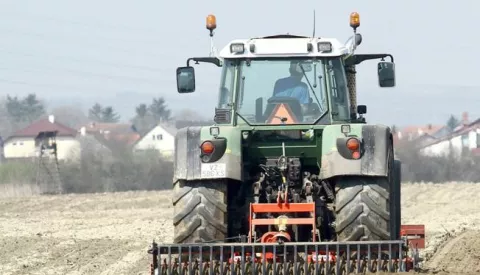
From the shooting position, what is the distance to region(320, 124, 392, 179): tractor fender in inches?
384

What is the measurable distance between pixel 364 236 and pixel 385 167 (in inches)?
25.1

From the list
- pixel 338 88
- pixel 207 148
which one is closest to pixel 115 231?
pixel 338 88

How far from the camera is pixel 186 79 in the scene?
11398 mm

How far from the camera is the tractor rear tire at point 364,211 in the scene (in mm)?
9734

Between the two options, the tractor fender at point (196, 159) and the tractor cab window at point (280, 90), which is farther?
the tractor cab window at point (280, 90)

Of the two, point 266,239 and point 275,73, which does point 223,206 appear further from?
point 275,73

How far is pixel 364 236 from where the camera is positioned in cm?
975

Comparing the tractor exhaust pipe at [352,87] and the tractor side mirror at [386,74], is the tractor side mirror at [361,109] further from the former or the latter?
the tractor side mirror at [386,74]

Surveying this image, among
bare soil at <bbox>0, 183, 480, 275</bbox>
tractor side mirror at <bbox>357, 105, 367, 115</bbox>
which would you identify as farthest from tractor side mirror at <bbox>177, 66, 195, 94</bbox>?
bare soil at <bbox>0, 183, 480, 275</bbox>

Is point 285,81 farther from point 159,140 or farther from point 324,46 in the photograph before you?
point 159,140

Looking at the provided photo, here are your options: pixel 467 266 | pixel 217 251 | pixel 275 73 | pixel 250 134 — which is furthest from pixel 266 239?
pixel 467 266

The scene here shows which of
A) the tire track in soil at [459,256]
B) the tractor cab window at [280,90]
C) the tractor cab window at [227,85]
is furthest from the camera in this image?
the tire track in soil at [459,256]

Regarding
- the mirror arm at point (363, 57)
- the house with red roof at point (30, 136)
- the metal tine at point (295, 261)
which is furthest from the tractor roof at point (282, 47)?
the house with red roof at point (30, 136)

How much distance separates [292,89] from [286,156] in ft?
2.52
